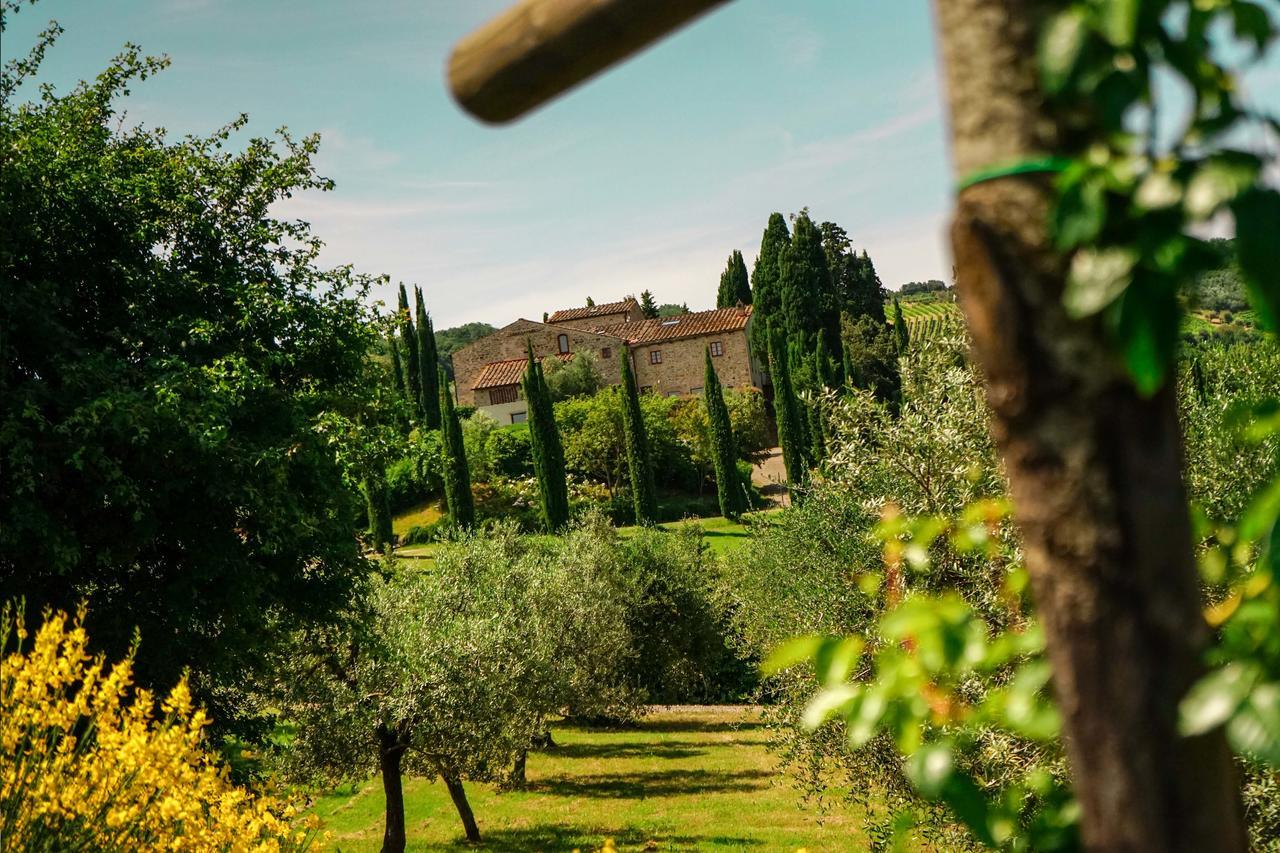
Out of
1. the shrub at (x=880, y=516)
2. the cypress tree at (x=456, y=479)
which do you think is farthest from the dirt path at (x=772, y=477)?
the shrub at (x=880, y=516)

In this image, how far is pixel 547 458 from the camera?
45.3 metres

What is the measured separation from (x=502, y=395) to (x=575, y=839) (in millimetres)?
49071

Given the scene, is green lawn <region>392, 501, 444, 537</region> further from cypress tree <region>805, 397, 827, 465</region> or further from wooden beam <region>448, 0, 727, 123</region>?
wooden beam <region>448, 0, 727, 123</region>

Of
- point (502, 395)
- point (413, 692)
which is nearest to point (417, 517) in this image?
point (502, 395)

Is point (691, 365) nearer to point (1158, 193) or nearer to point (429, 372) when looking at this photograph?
point (429, 372)

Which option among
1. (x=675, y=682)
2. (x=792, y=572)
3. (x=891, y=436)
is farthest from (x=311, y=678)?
(x=675, y=682)

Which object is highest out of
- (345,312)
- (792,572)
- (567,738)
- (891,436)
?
(345,312)

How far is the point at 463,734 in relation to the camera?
52.6ft

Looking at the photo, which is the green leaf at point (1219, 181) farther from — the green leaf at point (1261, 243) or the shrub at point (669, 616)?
the shrub at point (669, 616)

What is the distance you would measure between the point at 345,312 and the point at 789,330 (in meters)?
48.2

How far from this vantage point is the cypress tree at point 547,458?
45219 mm

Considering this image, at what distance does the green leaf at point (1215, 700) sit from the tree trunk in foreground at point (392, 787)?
1616 centimetres

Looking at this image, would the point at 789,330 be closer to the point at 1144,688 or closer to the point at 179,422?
the point at 179,422

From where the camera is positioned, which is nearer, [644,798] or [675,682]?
[644,798]
